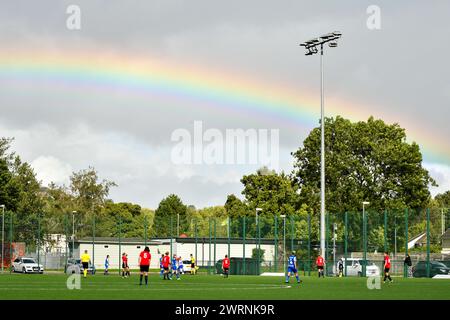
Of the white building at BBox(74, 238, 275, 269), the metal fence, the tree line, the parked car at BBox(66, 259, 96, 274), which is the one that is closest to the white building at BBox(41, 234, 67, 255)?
the metal fence

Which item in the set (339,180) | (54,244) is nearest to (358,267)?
(54,244)

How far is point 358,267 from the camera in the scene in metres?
71.2

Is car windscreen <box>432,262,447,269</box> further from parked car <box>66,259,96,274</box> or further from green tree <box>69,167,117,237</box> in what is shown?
green tree <box>69,167,117,237</box>

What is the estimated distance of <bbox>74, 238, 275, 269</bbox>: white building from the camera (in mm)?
81562

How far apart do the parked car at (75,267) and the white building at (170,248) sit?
2011 millimetres

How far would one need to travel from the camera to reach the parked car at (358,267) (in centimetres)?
7000

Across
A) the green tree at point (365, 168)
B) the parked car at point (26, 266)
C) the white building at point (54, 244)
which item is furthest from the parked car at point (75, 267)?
the green tree at point (365, 168)

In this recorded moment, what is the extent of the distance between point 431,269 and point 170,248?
3071 cm

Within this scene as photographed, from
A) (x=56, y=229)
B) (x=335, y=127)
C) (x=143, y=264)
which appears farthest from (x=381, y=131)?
(x=143, y=264)

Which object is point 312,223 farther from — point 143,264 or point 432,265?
point 143,264

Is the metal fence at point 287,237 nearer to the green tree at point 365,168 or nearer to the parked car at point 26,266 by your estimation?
the parked car at point 26,266

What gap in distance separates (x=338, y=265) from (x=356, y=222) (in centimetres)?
404

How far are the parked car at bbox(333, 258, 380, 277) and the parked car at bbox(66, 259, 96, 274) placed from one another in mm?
24112
